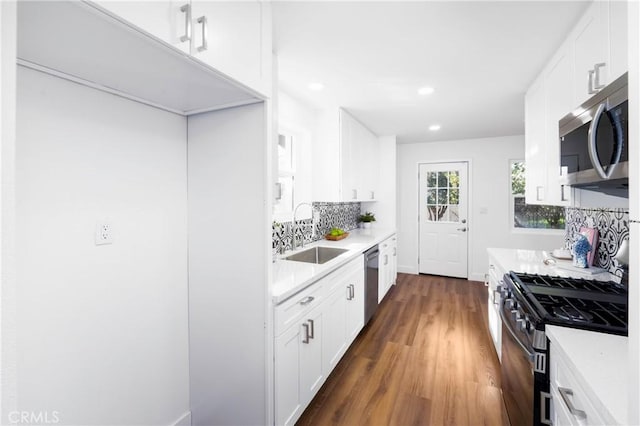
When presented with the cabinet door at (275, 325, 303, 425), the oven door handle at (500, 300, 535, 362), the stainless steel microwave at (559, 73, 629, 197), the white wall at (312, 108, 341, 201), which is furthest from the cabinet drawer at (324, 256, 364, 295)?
the stainless steel microwave at (559, 73, 629, 197)

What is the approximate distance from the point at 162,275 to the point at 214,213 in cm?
43

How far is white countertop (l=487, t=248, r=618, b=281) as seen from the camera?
73.8 inches

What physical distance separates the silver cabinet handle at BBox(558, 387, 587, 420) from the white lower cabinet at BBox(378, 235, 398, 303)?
2423mm

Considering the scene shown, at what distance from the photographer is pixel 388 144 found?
4.64m

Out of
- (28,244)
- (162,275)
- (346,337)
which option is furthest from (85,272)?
(346,337)

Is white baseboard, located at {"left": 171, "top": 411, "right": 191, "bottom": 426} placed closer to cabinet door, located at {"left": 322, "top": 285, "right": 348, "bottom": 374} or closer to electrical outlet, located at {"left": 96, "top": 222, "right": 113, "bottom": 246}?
cabinet door, located at {"left": 322, "top": 285, "right": 348, "bottom": 374}

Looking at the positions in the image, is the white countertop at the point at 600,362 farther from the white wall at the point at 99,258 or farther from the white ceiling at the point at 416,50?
the white wall at the point at 99,258

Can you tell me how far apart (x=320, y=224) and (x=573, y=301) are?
242 centimetres

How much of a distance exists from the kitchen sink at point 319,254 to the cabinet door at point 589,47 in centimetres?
199

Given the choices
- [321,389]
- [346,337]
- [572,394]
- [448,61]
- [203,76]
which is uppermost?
[448,61]

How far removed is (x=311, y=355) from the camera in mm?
1854

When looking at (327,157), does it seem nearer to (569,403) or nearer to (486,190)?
(569,403)

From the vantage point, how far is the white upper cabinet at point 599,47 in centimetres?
123

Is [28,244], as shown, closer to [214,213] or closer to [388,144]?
[214,213]
